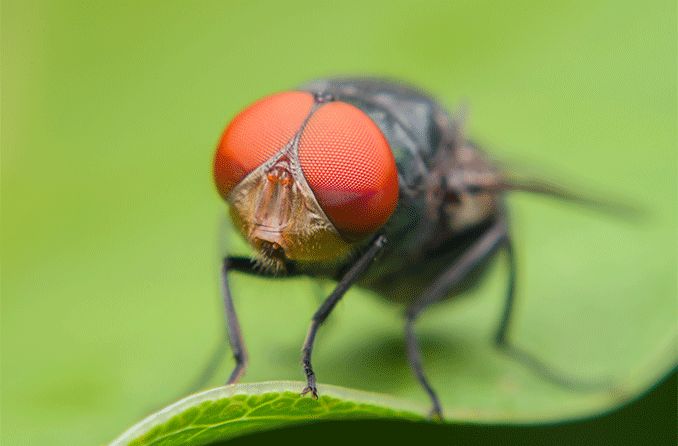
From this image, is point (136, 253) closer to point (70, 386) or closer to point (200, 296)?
point (200, 296)

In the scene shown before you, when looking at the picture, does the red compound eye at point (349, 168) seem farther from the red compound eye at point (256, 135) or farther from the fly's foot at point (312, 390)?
the fly's foot at point (312, 390)

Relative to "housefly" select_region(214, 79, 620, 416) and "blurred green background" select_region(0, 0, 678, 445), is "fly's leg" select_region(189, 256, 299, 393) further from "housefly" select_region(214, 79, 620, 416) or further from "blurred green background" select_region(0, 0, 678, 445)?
"blurred green background" select_region(0, 0, 678, 445)

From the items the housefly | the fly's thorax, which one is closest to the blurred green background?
the housefly

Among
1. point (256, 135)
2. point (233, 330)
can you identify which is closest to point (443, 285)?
point (233, 330)

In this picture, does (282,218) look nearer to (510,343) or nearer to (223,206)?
(510,343)

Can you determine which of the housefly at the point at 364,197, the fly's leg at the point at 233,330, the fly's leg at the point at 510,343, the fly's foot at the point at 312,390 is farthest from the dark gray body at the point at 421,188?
the fly's foot at the point at 312,390

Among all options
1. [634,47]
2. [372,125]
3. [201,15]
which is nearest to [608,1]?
[634,47]
